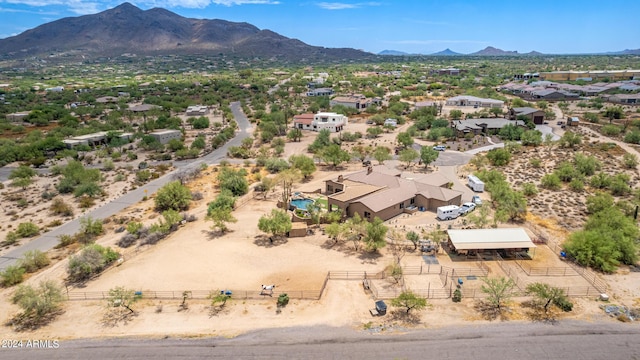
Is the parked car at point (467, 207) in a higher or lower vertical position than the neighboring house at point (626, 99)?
lower

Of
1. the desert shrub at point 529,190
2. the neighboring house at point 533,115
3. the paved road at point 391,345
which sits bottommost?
the paved road at point 391,345

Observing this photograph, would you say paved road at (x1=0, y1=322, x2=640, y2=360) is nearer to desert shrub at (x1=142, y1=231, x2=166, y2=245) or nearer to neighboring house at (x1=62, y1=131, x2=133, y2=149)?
desert shrub at (x1=142, y1=231, x2=166, y2=245)

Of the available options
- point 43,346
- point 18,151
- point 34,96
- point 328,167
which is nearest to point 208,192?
point 328,167

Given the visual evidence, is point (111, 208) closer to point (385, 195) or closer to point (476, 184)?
point (385, 195)

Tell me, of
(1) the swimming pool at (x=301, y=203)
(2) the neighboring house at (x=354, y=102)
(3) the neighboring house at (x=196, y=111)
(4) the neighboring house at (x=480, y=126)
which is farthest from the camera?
(2) the neighboring house at (x=354, y=102)

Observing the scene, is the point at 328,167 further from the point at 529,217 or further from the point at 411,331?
the point at 411,331

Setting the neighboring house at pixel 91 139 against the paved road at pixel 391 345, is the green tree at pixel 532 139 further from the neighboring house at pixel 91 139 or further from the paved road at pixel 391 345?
the neighboring house at pixel 91 139

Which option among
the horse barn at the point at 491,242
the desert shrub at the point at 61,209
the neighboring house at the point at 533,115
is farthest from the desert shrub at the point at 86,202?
the neighboring house at the point at 533,115
